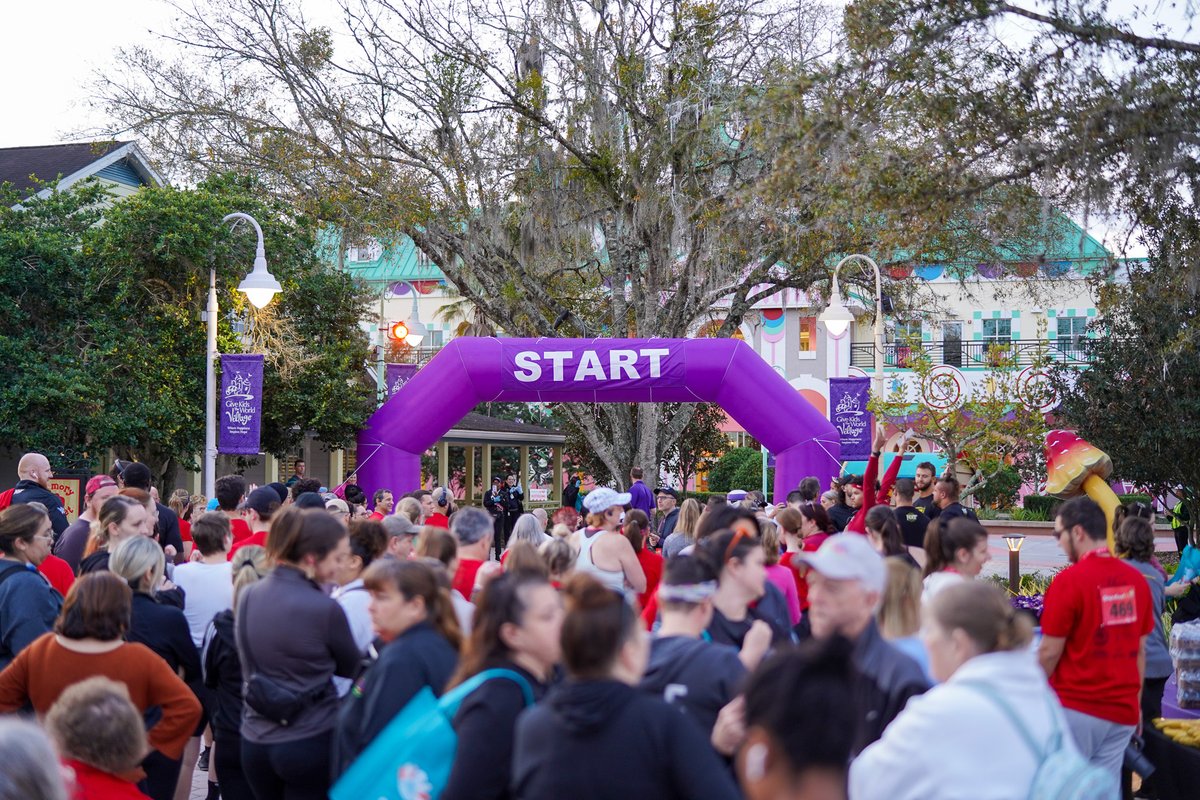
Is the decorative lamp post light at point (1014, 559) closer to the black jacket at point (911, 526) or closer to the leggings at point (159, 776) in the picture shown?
the black jacket at point (911, 526)

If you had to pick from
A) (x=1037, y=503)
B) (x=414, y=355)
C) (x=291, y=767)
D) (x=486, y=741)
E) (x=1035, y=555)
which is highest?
(x=414, y=355)

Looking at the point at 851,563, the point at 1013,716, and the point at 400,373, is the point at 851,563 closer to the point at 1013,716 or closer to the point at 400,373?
the point at 1013,716

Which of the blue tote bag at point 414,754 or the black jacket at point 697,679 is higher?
the black jacket at point 697,679

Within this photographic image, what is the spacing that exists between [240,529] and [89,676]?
3922mm

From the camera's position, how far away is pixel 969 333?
4291 centimetres

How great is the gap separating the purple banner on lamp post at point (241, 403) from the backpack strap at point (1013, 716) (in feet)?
44.2

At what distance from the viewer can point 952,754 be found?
3041 mm

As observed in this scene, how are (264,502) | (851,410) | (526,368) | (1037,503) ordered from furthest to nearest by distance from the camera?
1. (1037,503)
2. (851,410)
3. (526,368)
4. (264,502)

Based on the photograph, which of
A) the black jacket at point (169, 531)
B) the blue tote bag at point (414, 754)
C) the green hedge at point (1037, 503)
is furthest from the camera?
the green hedge at point (1037, 503)

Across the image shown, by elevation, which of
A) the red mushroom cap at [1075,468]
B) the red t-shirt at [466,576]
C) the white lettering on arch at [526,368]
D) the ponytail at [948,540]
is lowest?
the red t-shirt at [466,576]

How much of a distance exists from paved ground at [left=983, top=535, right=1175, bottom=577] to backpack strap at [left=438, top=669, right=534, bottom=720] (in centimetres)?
1806

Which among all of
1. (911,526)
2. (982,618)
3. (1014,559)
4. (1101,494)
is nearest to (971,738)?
(982,618)

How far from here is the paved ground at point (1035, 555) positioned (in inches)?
893

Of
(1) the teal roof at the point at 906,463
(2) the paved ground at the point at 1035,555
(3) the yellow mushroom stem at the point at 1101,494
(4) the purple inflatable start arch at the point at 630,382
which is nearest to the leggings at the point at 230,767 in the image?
(3) the yellow mushroom stem at the point at 1101,494
